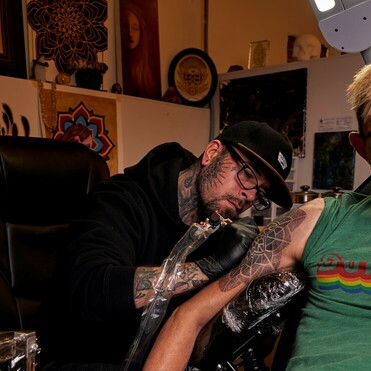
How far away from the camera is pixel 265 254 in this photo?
1.02 metres

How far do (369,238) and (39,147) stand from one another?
1.07 metres

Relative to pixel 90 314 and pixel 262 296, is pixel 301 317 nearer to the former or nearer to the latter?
pixel 262 296

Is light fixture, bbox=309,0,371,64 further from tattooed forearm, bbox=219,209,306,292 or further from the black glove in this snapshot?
the black glove

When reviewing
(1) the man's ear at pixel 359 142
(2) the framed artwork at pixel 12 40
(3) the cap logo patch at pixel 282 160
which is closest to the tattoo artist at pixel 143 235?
(3) the cap logo patch at pixel 282 160

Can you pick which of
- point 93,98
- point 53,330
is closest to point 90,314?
point 53,330

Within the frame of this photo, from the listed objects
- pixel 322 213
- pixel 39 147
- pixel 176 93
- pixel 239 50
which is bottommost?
pixel 322 213

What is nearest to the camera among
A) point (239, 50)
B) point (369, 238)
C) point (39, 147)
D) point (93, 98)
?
point (369, 238)

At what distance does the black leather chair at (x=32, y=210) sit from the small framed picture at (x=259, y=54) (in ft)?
6.75

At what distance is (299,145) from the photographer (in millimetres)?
2775

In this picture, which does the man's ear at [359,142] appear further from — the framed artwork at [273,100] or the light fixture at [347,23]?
the framed artwork at [273,100]

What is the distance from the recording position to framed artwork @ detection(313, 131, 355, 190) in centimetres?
254

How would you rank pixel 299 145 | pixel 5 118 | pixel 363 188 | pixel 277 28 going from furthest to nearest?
1. pixel 277 28
2. pixel 299 145
3. pixel 5 118
4. pixel 363 188

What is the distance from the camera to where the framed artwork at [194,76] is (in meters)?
3.10

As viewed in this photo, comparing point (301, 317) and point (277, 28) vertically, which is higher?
point (277, 28)
